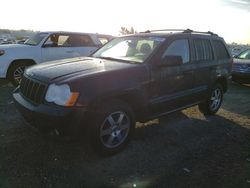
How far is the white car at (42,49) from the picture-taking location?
340 inches

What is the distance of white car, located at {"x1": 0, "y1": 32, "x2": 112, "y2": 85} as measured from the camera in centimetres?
864

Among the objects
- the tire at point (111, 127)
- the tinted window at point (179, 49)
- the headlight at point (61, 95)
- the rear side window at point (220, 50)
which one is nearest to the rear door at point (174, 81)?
the tinted window at point (179, 49)

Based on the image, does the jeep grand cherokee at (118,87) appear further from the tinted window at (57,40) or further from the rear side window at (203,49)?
the tinted window at (57,40)

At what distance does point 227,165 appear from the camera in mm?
4215

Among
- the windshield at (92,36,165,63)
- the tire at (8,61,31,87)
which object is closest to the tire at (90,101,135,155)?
the windshield at (92,36,165,63)

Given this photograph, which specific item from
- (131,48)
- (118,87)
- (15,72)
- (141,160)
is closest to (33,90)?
(118,87)

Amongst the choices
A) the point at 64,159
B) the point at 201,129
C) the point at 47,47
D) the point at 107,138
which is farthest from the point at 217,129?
the point at 47,47

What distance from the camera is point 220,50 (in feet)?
21.5

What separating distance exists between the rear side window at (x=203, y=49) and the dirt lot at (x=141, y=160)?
1444mm

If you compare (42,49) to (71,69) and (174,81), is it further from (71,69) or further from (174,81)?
(174,81)

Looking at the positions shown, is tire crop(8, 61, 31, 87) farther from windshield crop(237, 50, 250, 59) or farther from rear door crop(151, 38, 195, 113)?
windshield crop(237, 50, 250, 59)

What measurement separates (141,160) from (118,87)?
1158mm

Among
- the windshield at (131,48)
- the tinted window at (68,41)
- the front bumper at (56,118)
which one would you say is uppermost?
the windshield at (131,48)

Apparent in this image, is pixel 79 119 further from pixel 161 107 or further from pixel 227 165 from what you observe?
pixel 227 165
